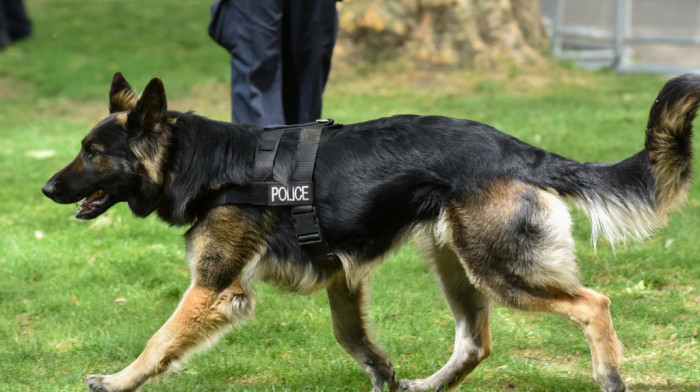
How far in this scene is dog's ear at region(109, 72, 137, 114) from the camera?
4.49 meters

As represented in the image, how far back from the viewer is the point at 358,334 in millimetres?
4594

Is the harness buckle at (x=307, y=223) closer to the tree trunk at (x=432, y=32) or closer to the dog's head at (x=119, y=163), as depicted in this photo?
the dog's head at (x=119, y=163)

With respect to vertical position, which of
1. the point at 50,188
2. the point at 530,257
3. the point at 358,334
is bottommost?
the point at 358,334

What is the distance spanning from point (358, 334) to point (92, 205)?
153cm

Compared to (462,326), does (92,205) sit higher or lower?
higher

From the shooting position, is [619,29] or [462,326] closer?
[462,326]

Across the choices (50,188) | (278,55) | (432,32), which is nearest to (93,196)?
(50,188)

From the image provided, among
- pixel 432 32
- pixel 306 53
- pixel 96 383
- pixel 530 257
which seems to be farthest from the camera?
pixel 432 32

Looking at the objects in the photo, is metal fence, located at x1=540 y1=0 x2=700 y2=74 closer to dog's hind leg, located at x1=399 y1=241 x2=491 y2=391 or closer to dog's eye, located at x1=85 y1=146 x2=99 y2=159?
dog's hind leg, located at x1=399 y1=241 x2=491 y2=391

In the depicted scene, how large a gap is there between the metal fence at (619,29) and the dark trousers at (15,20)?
31.6 feet

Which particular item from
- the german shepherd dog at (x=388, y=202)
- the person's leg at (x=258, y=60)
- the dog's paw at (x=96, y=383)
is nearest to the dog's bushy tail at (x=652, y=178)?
the german shepherd dog at (x=388, y=202)

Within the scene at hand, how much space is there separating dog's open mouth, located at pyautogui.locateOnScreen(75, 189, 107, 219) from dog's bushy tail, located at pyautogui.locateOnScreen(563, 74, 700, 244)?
2.29m

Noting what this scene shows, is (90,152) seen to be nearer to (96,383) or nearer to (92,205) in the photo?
(92,205)

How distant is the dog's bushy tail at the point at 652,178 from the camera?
387cm
